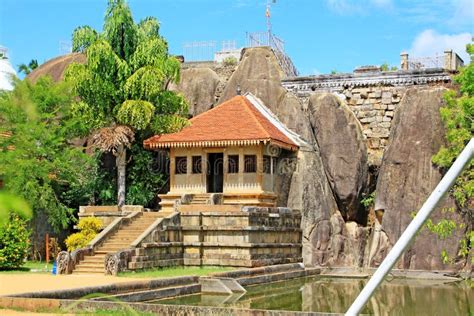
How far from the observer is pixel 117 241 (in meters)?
21.7

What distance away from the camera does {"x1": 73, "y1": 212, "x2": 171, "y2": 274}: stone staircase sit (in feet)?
65.9

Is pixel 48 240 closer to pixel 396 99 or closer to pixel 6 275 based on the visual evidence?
pixel 6 275

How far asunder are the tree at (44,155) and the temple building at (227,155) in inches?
126

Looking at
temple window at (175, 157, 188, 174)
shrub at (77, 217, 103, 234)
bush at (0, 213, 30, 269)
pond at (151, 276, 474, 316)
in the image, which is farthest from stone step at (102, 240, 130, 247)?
temple window at (175, 157, 188, 174)

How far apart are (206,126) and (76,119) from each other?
4978 millimetres

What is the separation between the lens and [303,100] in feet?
96.9

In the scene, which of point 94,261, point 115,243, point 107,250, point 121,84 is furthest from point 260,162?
point 94,261

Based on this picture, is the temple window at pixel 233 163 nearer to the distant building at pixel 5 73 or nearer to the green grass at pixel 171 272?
the green grass at pixel 171 272

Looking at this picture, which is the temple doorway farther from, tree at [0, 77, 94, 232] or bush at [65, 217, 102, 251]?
bush at [65, 217, 102, 251]

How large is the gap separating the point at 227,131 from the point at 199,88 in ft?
20.3

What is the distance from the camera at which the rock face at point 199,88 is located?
102 feet

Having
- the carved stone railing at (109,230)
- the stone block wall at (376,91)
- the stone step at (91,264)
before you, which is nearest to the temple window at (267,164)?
the stone block wall at (376,91)

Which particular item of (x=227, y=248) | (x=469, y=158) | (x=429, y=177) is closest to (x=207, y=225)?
(x=227, y=248)

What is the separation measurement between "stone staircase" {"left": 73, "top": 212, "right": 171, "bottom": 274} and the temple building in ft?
8.42
